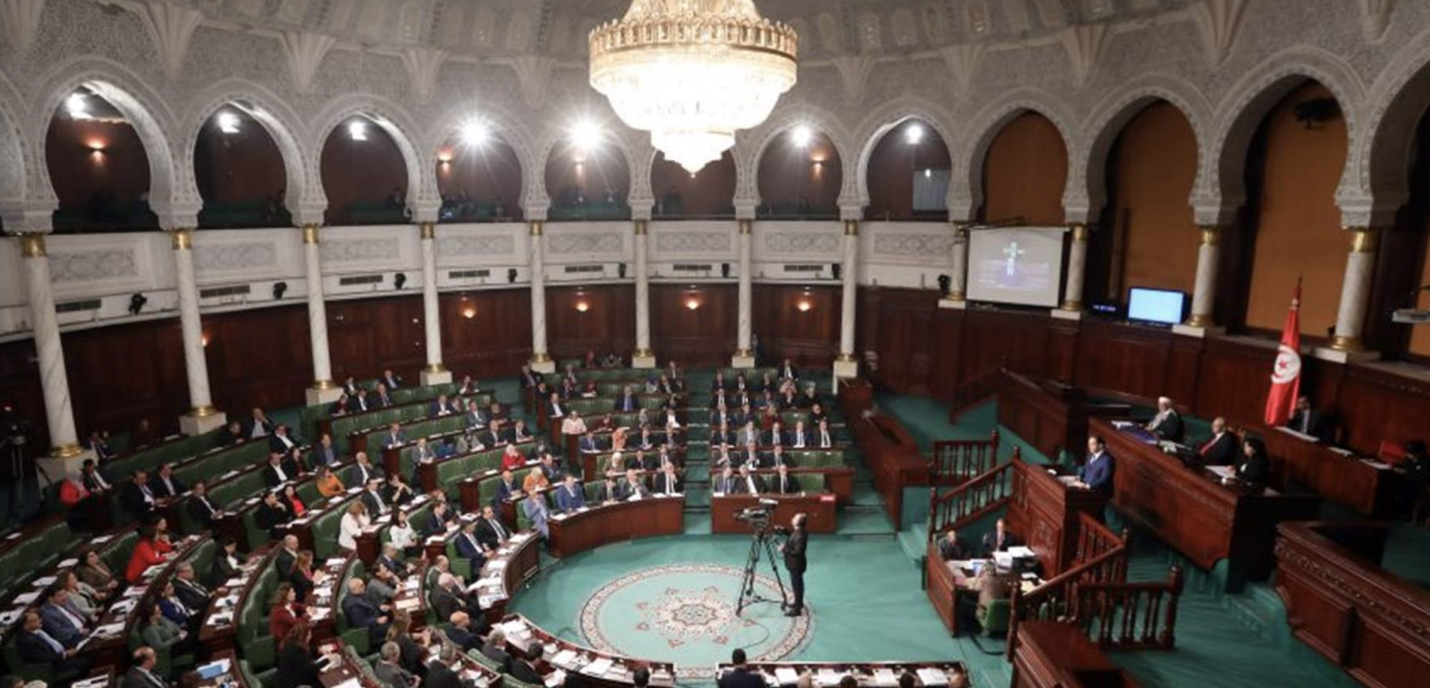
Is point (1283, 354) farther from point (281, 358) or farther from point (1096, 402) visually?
point (281, 358)

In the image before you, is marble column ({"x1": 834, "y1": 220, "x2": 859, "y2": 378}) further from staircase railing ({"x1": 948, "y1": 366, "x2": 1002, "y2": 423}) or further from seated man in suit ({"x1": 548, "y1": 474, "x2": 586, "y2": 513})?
seated man in suit ({"x1": 548, "y1": 474, "x2": 586, "y2": 513})

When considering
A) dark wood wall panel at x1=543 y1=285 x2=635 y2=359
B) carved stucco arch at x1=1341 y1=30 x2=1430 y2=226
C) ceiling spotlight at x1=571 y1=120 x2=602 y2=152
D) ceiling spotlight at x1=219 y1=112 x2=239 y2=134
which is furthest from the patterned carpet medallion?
ceiling spotlight at x1=219 y1=112 x2=239 y2=134

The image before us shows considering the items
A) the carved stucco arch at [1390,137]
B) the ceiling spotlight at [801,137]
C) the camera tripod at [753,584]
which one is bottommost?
the camera tripod at [753,584]

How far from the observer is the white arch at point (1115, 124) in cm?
1363

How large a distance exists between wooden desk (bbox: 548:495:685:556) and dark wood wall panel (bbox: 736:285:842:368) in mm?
7958

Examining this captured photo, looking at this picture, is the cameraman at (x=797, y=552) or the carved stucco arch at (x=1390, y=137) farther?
the cameraman at (x=797, y=552)

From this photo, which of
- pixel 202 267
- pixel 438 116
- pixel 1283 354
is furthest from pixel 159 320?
pixel 1283 354

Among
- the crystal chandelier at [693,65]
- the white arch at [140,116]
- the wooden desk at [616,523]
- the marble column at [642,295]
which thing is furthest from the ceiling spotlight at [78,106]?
the crystal chandelier at [693,65]

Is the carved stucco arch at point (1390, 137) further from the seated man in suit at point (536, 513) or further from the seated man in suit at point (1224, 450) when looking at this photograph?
the seated man in suit at point (536, 513)

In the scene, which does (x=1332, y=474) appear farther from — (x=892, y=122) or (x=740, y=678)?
(x=892, y=122)

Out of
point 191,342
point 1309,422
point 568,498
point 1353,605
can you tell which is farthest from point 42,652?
point 1309,422

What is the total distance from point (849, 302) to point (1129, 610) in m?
11.7

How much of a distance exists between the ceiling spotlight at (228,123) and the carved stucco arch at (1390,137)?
20.4m

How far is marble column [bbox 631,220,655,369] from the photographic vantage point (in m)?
20.1
